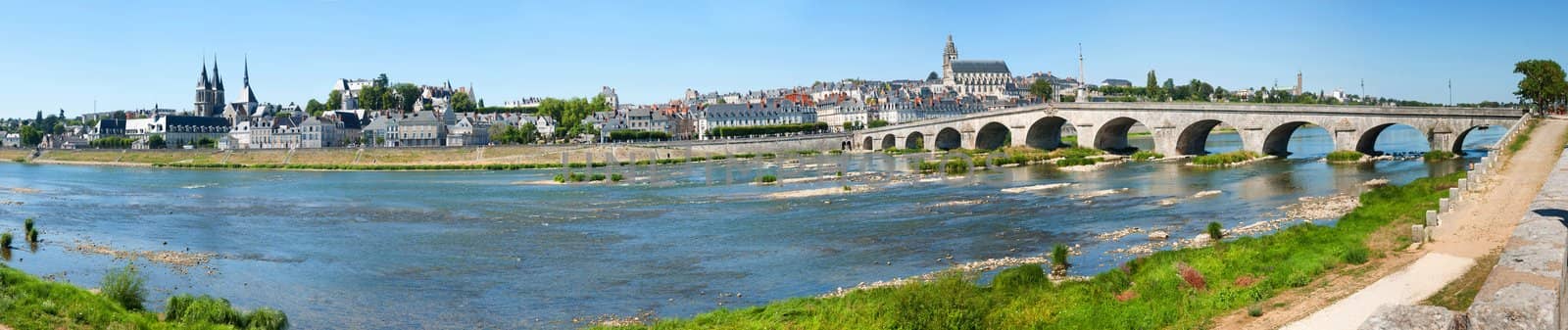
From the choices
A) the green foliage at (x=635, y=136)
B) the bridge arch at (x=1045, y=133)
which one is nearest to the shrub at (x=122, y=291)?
the bridge arch at (x=1045, y=133)

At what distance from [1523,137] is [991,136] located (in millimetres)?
49350

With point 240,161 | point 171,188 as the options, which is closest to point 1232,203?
point 171,188

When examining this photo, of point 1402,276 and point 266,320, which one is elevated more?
point 1402,276

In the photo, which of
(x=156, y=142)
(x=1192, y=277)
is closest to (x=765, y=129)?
(x=156, y=142)

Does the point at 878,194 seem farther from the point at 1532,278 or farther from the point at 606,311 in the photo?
the point at 1532,278

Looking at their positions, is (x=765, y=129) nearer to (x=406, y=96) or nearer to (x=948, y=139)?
(x=948, y=139)

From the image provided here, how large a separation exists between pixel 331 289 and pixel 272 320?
4708 millimetres

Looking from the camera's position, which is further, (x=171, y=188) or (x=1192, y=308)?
(x=171, y=188)

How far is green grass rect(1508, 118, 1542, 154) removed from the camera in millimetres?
35550

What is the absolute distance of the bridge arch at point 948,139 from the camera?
9038 centimetres

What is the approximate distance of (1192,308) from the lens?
13.9 meters

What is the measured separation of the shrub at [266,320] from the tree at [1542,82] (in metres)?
60.8

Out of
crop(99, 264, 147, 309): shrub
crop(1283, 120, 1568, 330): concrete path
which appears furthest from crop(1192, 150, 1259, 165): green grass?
crop(99, 264, 147, 309): shrub

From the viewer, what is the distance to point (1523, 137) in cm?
3931
